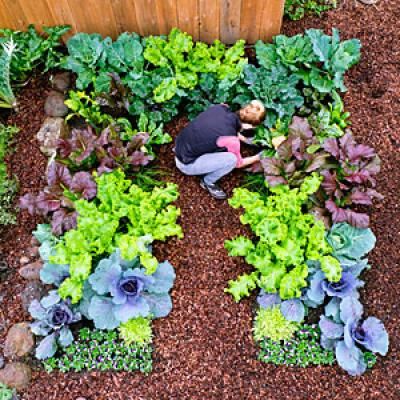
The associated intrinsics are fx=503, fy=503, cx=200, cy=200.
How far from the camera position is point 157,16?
4629 mm

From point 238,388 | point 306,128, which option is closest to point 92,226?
point 238,388

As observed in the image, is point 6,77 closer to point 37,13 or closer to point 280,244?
point 37,13

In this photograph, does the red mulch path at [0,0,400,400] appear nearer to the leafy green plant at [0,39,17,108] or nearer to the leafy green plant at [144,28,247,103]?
the leafy green plant at [0,39,17,108]

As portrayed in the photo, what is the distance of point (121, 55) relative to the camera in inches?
181

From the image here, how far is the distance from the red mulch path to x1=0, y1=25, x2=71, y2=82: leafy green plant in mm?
229

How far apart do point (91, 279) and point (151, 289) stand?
462 millimetres

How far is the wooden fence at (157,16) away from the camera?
14.8 feet

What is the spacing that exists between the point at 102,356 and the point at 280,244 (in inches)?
63.5

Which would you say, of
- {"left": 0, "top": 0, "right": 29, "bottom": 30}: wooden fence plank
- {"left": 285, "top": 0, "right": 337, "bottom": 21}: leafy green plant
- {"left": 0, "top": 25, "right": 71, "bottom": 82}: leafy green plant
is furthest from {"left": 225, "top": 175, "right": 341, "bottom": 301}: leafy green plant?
{"left": 0, "top": 0, "right": 29, "bottom": 30}: wooden fence plank

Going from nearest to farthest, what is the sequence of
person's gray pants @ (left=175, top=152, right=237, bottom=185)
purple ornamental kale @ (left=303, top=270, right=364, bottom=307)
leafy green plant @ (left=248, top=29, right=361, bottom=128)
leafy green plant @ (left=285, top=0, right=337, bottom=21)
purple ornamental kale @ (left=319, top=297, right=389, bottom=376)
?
purple ornamental kale @ (left=319, top=297, right=389, bottom=376), purple ornamental kale @ (left=303, top=270, right=364, bottom=307), person's gray pants @ (left=175, top=152, right=237, bottom=185), leafy green plant @ (left=248, top=29, right=361, bottom=128), leafy green plant @ (left=285, top=0, right=337, bottom=21)

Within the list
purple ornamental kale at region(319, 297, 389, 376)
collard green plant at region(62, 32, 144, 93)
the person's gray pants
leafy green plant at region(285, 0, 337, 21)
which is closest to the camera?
purple ornamental kale at region(319, 297, 389, 376)

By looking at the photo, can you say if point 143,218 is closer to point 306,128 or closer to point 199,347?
point 199,347

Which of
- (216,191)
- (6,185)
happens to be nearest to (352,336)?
(216,191)

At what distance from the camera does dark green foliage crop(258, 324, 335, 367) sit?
379cm
